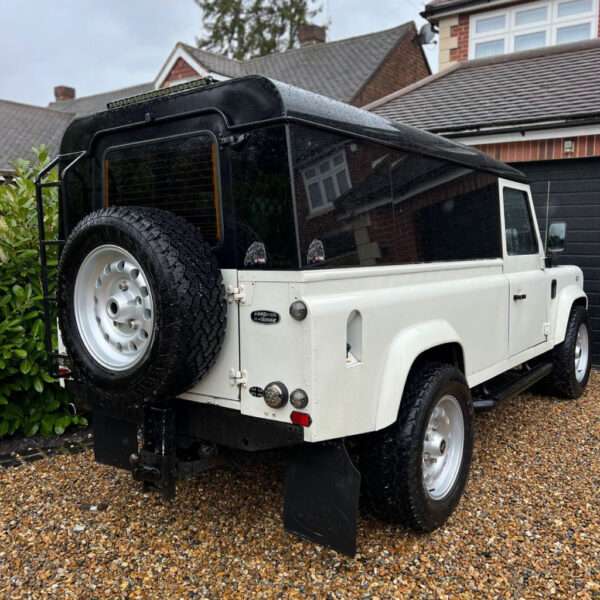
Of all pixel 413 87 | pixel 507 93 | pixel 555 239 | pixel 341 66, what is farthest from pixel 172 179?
pixel 341 66

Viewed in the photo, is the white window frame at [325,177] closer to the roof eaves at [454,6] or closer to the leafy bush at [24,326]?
the leafy bush at [24,326]

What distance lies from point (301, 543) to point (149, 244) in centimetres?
180

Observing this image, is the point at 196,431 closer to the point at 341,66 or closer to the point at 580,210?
the point at 580,210

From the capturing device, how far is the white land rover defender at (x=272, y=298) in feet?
8.16

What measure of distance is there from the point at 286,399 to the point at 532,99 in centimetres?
711

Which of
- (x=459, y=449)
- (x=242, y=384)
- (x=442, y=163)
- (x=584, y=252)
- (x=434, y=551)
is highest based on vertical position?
(x=442, y=163)

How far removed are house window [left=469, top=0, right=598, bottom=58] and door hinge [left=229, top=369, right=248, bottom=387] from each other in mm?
11014

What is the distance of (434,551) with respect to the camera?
300 cm

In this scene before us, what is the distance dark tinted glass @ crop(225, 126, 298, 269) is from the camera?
2469mm

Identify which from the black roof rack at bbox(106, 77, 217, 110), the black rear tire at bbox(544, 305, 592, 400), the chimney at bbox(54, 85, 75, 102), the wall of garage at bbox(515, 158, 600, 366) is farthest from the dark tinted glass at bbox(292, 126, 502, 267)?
the chimney at bbox(54, 85, 75, 102)

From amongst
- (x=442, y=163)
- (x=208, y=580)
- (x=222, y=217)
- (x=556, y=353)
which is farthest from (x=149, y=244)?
(x=556, y=353)

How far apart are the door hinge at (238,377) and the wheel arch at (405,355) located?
0.64m

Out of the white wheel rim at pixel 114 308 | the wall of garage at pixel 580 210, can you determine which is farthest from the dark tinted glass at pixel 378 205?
the wall of garage at pixel 580 210

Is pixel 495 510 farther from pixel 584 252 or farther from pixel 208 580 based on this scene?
pixel 584 252
